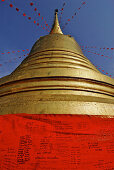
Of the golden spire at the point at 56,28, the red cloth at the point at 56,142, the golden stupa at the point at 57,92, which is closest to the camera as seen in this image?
the red cloth at the point at 56,142

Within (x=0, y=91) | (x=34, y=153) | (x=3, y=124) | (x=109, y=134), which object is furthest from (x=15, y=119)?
(x=0, y=91)

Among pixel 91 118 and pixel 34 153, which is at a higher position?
pixel 91 118

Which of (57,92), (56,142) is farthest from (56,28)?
(56,142)

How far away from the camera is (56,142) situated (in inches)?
49.2

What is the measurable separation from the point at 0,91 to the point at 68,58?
1.79 meters

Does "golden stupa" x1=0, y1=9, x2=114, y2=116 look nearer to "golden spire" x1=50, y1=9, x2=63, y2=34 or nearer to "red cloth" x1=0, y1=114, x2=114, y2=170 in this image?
"red cloth" x1=0, y1=114, x2=114, y2=170

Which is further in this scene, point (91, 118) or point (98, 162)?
point (91, 118)

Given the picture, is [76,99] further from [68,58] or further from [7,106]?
[68,58]

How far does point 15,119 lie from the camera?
1.41 metres

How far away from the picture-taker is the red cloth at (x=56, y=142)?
44.1 inches

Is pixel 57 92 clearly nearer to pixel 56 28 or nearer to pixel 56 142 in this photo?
pixel 56 142

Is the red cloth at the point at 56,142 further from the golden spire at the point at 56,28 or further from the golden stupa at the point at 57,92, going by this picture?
the golden spire at the point at 56,28

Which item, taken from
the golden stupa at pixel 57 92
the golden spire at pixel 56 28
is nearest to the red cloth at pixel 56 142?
the golden stupa at pixel 57 92

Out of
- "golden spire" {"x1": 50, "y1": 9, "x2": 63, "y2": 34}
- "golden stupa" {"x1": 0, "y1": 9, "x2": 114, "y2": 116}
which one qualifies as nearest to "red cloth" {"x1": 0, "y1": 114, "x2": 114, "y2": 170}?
"golden stupa" {"x1": 0, "y1": 9, "x2": 114, "y2": 116}
